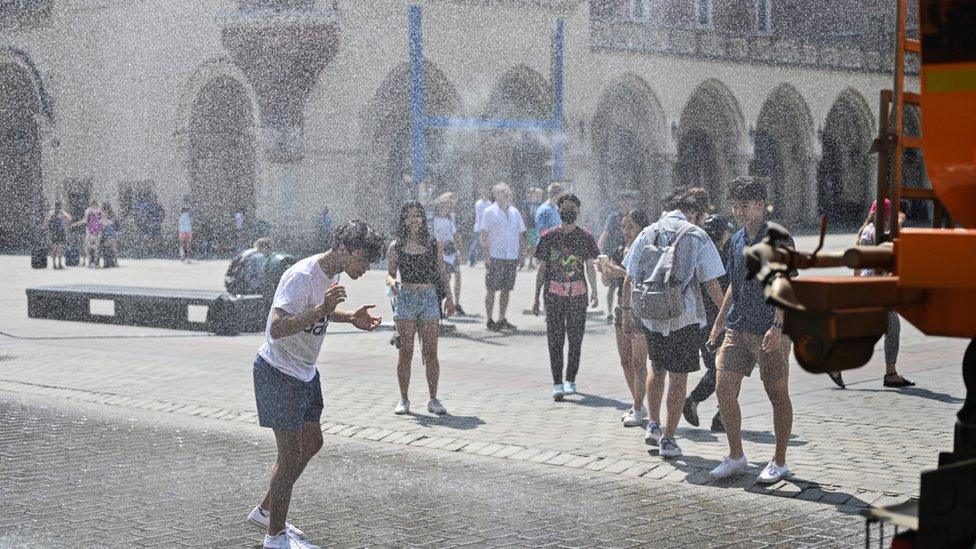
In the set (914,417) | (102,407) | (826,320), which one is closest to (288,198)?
(102,407)

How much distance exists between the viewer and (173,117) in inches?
1321

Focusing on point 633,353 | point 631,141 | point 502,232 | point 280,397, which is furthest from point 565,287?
point 631,141

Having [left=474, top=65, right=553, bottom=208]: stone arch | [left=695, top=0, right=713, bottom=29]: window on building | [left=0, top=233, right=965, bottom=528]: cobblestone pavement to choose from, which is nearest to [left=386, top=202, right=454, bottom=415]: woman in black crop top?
[left=0, top=233, right=965, bottom=528]: cobblestone pavement

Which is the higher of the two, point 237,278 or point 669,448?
point 237,278

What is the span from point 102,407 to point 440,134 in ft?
73.8

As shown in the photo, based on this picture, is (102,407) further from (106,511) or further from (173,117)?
(173,117)

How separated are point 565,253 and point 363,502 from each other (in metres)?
4.14

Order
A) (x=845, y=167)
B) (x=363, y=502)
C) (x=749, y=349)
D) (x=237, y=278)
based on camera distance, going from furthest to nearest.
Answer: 1. (x=845, y=167)
2. (x=237, y=278)
3. (x=749, y=349)
4. (x=363, y=502)

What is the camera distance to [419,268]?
403 inches

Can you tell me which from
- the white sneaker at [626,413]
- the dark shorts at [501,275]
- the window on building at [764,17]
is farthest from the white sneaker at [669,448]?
the window on building at [764,17]

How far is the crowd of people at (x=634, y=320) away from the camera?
6023mm

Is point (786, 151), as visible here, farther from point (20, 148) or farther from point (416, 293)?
point (416, 293)

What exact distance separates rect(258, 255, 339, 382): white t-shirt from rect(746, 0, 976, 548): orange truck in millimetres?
2718

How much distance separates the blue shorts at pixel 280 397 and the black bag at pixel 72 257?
24.1 m
